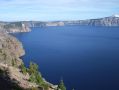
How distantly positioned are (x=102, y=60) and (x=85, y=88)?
205 feet

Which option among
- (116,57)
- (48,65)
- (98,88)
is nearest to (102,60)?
(116,57)

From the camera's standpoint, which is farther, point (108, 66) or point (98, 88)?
point (108, 66)

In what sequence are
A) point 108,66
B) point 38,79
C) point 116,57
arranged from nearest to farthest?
point 38,79, point 108,66, point 116,57

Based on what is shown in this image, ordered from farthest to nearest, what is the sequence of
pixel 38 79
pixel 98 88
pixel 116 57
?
1. pixel 116 57
2. pixel 98 88
3. pixel 38 79

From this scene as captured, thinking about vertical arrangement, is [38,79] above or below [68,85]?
above

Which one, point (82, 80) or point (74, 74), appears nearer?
point (82, 80)

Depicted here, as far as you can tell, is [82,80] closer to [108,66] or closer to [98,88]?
[98,88]

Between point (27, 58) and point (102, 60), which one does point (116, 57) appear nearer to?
point (102, 60)

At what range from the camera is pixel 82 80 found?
413 ft

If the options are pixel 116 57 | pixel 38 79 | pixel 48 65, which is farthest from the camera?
pixel 116 57

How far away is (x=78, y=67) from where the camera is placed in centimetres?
15475

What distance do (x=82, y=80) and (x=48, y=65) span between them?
43217 mm

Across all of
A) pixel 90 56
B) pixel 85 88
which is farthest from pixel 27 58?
pixel 85 88

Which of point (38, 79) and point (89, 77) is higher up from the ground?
point (38, 79)
